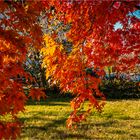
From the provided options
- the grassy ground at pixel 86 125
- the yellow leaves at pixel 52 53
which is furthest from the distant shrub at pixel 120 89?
the yellow leaves at pixel 52 53

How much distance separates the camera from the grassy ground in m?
11.0

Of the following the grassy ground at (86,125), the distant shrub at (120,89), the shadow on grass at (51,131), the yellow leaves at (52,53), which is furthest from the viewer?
the distant shrub at (120,89)

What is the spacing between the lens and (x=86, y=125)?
41.0 ft

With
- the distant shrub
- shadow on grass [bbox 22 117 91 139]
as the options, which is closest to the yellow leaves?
shadow on grass [bbox 22 117 91 139]

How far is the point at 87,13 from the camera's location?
901 cm

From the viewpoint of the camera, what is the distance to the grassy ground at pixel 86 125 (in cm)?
1101

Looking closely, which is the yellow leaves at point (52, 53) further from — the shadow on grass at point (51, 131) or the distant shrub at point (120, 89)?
the distant shrub at point (120, 89)

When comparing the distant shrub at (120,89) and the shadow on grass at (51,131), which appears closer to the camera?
the shadow on grass at (51,131)

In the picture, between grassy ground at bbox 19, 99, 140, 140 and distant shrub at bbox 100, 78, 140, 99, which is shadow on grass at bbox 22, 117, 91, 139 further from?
distant shrub at bbox 100, 78, 140, 99

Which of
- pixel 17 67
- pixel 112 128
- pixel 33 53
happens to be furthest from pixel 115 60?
pixel 33 53

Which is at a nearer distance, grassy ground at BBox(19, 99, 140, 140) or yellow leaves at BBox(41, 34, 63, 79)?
yellow leaves at BBox(41, 34, 63, 79)

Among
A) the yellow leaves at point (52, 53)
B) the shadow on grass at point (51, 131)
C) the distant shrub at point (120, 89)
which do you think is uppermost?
the yellow leaves at point (52, 53)

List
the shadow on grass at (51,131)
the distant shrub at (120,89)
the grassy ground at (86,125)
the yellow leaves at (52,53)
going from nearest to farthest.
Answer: the yellow leaves at (52,53)
the shadow on grass at (51,131)
the grassy ground at (86,125)
the distant shrub at (120,89)

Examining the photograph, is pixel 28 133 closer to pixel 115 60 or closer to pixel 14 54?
pixel 115 60
